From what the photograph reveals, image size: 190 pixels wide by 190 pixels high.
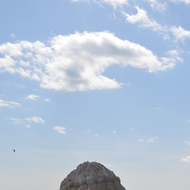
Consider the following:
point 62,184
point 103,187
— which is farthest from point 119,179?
point 62,184

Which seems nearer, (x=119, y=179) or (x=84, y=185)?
(x=84, y=185)

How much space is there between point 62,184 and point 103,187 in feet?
20.3

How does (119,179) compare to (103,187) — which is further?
(119,179)

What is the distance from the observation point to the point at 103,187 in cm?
4319

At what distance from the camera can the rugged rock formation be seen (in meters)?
43.2

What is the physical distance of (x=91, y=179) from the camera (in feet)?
142

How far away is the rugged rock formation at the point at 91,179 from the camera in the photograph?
4316 cm

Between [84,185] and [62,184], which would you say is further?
[62,184]

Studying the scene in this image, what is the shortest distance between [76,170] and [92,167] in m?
2.33

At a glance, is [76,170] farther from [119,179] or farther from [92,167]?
[119,179]

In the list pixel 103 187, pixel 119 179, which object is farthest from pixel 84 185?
pixel 119 179

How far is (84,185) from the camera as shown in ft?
142

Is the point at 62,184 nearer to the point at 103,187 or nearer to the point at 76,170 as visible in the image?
the point at 76,170

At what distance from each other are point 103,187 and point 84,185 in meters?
2.36
